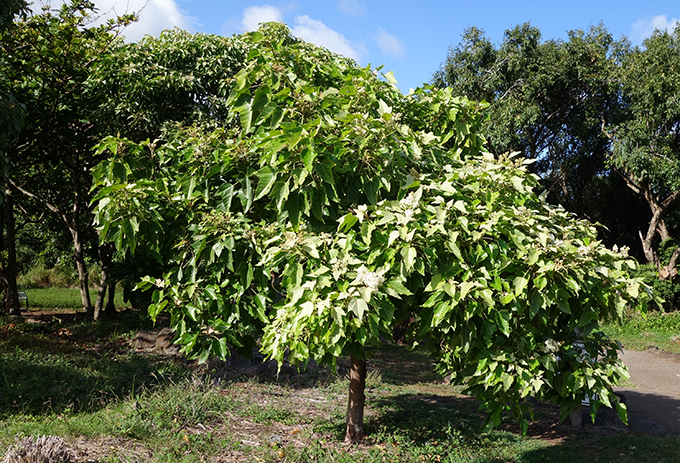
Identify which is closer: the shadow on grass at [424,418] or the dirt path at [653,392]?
the shadow on grass at [424,418]

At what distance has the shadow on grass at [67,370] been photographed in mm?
5957

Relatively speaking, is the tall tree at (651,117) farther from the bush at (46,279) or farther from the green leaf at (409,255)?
the bush at (46,279)

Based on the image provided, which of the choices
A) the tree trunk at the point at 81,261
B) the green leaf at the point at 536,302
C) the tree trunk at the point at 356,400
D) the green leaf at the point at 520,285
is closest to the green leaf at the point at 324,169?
the green leaf at the point at 520,285

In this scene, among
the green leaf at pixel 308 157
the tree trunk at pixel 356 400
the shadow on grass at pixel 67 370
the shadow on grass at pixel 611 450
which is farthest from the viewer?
the shadow on grass at pixel 67 370

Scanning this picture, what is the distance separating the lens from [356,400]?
17.5 feet

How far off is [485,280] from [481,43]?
Answer: 17125 mm

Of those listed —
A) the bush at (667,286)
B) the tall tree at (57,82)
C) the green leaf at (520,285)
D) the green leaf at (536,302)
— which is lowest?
the green leaf at (536,302)

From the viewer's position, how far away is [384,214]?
2990 mm

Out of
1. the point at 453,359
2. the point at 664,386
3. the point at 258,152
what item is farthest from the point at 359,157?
the point at 664,386

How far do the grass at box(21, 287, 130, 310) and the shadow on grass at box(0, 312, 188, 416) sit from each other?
5990 mm

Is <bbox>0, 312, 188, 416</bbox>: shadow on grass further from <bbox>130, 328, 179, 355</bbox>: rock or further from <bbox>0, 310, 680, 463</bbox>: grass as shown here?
<bbox>130, 328, 179, 355</bbox>: rock

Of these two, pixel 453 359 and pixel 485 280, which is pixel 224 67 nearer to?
pixel 453 359

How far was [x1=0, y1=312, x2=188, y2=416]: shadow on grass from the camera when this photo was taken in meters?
5.96

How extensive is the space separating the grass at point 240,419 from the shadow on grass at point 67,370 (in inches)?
0.9
